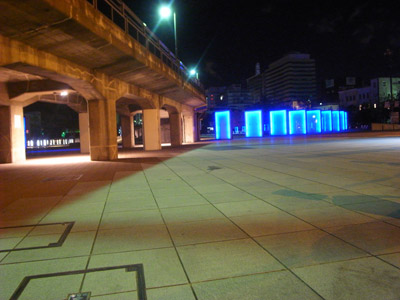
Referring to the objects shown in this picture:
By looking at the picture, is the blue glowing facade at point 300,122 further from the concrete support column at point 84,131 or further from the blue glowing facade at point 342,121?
the concrete support column at point 84,131

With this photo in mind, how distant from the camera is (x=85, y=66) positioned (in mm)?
16609

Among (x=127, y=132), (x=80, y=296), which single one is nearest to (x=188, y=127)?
(x=127, y=132)

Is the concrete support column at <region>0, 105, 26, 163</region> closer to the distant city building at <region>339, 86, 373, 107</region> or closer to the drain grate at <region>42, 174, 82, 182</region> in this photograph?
the drain grate at <region>42, 174, 82, 182</region>

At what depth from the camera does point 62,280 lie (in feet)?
12.2

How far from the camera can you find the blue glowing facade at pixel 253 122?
52.5 meters

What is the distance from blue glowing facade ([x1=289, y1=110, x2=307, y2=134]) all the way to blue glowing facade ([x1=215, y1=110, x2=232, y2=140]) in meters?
12.1

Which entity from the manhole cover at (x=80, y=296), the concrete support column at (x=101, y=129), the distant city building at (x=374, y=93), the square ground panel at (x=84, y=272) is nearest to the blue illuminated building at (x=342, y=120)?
the distant city building at (x=374, y=93)

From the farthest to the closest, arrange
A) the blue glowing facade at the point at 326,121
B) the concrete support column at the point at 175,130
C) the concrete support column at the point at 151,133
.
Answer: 1. the blue glowing facade at the point at 326,121
2. the concrete support column at the point at 175,130
3. the concrete support column at the point at 151,133

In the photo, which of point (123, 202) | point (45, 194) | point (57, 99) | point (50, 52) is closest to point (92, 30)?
point (50, 52)

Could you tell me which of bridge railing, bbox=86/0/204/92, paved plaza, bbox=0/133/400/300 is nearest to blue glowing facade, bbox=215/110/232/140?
bridge railing, bbox=86/0/204/92

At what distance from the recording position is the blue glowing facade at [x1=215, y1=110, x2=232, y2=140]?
49.9m

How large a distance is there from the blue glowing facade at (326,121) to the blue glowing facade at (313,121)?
193cm

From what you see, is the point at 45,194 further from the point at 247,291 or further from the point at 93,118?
the point at 93,118

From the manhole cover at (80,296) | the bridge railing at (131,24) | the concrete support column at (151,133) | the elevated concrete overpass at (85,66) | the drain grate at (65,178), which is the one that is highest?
the bridge railing at (131,24)
